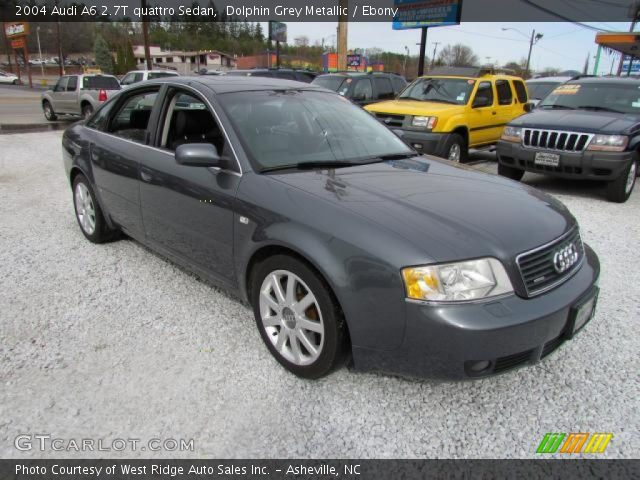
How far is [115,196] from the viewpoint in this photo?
384 centimetres

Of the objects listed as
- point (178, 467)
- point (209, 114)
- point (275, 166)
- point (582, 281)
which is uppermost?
point (209, 114)

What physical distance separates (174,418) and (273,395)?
19.6 inches

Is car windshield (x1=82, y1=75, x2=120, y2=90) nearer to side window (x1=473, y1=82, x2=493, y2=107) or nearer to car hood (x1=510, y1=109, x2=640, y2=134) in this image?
side window (x1=473, y1=82, x2=493, y2=107)

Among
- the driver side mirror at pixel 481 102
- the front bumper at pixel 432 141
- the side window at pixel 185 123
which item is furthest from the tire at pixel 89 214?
the driver side mirror at pixel 481 102

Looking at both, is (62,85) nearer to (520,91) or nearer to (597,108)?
(520,91)

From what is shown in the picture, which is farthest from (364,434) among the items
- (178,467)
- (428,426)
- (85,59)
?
(85,59)

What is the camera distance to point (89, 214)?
4434mm

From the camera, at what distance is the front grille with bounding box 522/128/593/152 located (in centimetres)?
604

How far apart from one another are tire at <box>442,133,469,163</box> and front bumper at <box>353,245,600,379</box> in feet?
19.6

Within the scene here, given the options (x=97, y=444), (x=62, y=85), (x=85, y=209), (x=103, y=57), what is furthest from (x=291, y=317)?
(x=103, y=57)

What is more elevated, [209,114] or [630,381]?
[209,114]

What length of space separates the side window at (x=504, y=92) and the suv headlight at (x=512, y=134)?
2.80 metres

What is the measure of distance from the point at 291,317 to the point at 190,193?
1108 mm

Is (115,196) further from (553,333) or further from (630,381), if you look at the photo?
(630,381)
